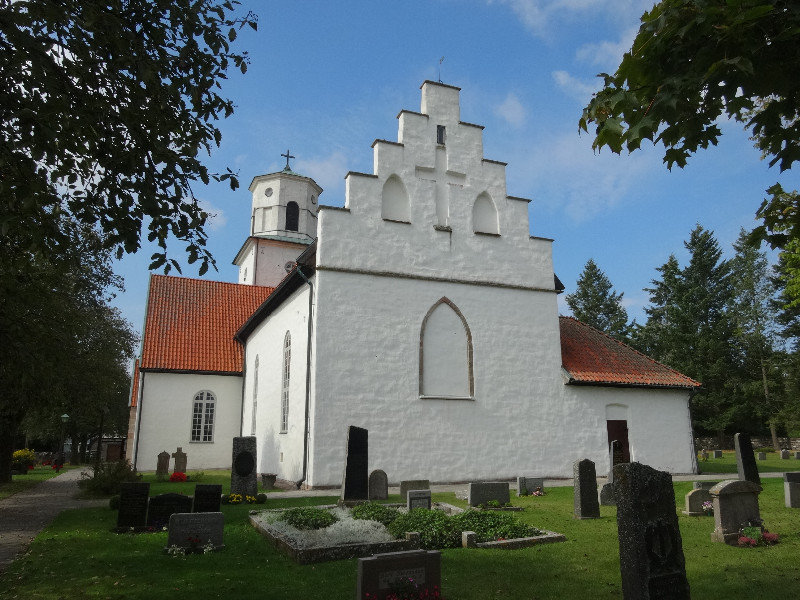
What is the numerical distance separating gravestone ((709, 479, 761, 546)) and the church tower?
88.4 feet

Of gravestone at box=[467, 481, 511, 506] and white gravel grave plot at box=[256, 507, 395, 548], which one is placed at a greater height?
gravestone at box=[467, 481, 511, 506]

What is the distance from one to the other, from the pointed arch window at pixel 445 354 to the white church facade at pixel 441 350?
45 millimetres

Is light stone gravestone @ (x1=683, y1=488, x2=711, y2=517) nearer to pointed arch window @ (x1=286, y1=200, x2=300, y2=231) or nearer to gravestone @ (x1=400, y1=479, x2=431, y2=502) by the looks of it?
gravestone @ (x1=400, y1=479, x2=431, y2=502)

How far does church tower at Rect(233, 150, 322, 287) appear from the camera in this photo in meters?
33.0

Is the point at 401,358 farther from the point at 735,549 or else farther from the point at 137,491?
the point at 735,549

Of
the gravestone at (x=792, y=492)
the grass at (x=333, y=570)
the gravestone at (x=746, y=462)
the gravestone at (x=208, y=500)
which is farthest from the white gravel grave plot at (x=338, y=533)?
the gravestone at (x=792, y=492)

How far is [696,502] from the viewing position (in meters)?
10.6

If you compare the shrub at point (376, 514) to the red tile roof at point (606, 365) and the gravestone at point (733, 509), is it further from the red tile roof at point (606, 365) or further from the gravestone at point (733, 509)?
the red tile roof at point (606, 365)

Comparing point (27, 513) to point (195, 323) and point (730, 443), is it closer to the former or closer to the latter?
point (195, 323)

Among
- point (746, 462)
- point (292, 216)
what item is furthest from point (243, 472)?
point (292, 216)

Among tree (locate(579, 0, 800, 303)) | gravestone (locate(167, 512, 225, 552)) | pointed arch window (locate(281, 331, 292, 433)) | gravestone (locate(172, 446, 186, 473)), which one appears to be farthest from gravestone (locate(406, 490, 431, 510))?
gravestone (locate(172, 446, 186, 473))

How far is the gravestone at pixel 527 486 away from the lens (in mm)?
14391

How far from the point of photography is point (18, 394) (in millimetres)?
15281

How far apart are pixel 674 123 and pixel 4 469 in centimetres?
2491
